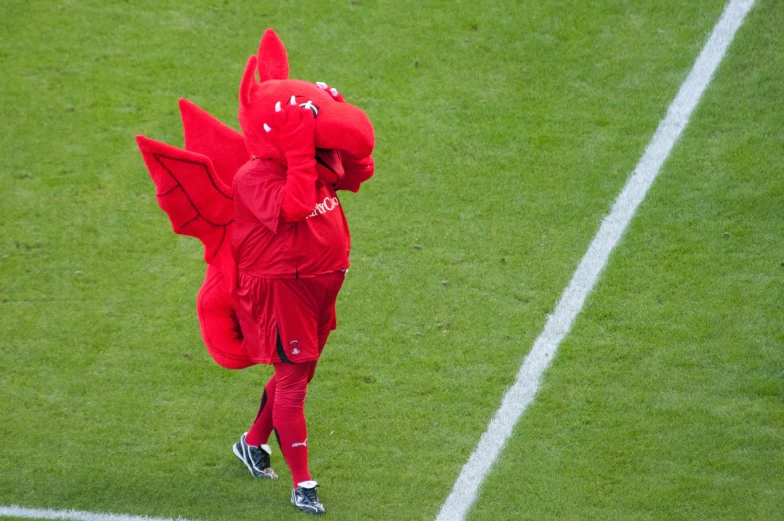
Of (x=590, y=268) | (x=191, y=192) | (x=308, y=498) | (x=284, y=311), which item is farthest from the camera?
(x=590, y=268)

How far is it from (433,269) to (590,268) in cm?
95

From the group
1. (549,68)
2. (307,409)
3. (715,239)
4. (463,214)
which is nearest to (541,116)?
(549,68)

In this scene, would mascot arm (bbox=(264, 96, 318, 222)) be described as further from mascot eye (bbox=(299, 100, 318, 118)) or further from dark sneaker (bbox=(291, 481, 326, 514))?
dark sneaker (bbox=(291, 481, 326, 514))

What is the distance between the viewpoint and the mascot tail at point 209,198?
4.23 m

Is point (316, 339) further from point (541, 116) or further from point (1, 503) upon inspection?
point (541, 116)

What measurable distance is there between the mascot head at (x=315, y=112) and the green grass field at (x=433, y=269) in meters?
1.68

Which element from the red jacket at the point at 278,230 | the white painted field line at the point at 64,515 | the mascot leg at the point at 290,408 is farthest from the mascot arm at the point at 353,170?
the white painted field line at the point at 64,515

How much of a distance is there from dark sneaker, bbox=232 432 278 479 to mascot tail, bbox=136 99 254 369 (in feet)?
1.63

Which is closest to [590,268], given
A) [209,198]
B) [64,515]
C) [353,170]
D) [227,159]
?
[353,170]

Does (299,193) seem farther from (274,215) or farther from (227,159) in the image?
(227,159)

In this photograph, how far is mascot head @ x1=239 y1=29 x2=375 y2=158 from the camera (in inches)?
164

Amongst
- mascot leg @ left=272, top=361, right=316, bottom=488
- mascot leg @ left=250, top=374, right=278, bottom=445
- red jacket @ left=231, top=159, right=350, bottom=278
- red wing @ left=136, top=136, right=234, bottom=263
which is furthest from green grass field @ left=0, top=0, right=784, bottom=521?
red wing @ left=136, top=136, right=234, bottom=263

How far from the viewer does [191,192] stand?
4.30 m

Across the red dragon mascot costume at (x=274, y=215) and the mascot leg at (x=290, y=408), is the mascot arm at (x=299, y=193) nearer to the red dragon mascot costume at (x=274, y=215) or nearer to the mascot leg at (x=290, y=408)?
the red dragon mascot costume at (x=274, y=215)
